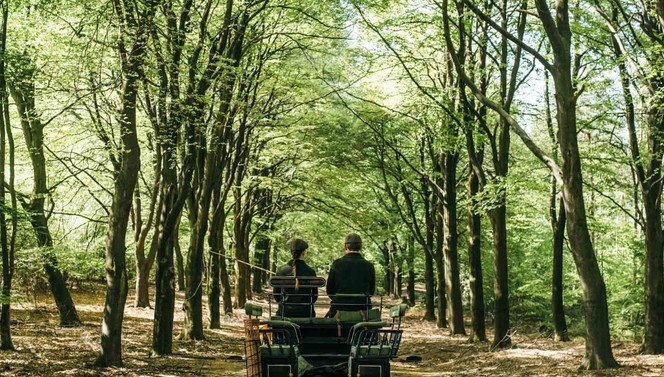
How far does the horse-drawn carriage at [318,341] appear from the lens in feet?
25.6

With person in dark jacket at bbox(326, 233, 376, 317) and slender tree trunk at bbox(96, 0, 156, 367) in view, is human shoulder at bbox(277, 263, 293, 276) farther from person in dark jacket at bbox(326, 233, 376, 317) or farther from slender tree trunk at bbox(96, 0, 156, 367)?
slender tree trunk at bbox(96, 0, 156, 367)

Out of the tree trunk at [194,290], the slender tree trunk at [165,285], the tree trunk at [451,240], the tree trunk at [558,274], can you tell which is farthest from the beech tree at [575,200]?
the tree trunk at [451,240]

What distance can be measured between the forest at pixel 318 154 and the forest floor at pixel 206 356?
0.33 ft

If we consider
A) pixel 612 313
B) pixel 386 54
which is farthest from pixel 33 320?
pixel 612 313

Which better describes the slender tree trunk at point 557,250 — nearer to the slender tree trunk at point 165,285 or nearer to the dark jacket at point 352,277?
the slender tree trunk at point 165,285

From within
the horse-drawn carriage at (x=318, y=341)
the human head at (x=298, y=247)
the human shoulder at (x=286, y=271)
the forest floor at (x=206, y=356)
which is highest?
the human head at (x=298, y=247)

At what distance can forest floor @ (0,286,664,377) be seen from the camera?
12039 millimetres

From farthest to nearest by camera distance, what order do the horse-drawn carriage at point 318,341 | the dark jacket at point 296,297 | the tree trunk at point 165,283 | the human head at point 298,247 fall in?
the tree trunk at point 165,283 → the human head at point 298,247 → the dark jacket at point 296,297 → the horse-drawn carriage at point 318,341

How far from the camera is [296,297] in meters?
8.94

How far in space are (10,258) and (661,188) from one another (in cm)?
1308

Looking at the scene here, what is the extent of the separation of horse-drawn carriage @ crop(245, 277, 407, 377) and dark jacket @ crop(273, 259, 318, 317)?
39 mm

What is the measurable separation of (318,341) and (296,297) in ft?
1.96

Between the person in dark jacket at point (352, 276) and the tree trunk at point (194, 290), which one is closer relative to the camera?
the person in dark jacket at point (352, 276)

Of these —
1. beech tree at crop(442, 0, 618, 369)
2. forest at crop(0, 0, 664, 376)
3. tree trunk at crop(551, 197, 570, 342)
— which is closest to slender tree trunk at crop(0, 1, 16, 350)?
forest at crop(0, 0, 664, 376)
